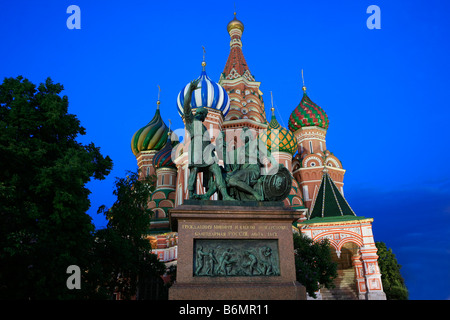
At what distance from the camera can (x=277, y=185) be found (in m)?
8.46

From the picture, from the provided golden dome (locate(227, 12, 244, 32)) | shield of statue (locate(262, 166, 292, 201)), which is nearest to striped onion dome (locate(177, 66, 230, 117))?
golden dome (locate(227, 12, 244, 32))

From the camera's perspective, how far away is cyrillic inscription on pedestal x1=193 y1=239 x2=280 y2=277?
290 inches

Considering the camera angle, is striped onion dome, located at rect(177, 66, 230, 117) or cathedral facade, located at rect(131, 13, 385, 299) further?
striped onion dome, located at rect(177, 66, 230, 117)

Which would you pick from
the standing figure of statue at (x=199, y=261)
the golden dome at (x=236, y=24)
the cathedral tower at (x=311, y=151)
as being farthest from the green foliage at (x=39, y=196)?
the golden dome at (x=236, y=24)

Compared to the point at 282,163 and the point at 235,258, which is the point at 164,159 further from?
the point at 235,258

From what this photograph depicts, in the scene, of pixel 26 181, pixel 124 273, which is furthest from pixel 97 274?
pixel 26 181

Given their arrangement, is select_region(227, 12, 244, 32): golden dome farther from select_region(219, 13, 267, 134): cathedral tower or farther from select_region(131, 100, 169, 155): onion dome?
select_region(131, 100, 169, 155): onion dome

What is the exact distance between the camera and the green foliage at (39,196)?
384 inches

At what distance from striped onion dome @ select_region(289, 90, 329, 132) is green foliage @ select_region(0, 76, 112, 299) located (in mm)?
28055

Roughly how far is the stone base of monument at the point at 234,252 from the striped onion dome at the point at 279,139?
24.8 metres

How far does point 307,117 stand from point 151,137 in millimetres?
16612

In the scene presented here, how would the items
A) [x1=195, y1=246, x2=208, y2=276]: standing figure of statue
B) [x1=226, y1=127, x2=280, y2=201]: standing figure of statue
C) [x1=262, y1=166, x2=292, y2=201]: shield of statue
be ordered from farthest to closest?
[x1=226, y1=127, x2=280, y2=201]: standing figure of statue < [x1=262, y1=166, x2=292, y2=201]: shield of statue < [x1=195, y1=246, x2=208, y2=276]: standing figure of statue

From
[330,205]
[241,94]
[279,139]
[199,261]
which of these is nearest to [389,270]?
[330,205]

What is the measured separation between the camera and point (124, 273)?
14672 millimetres
